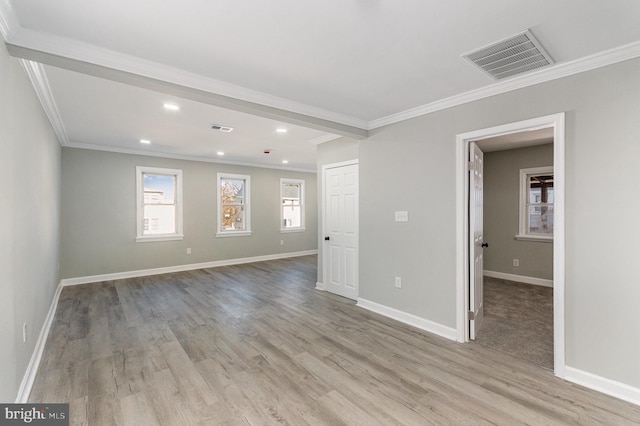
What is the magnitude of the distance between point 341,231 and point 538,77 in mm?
3025

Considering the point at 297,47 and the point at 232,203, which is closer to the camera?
the point at 297,47

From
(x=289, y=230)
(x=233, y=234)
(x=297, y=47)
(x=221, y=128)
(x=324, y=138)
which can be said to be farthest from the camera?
(x=289, y=230)

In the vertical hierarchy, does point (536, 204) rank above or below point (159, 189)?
below

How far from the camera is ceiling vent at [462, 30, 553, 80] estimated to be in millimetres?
2023

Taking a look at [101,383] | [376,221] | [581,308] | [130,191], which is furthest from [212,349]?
[130,191]

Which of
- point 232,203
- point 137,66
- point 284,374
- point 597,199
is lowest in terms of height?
point 284,374

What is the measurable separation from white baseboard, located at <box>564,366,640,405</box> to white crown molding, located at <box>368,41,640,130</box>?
2.40 metres

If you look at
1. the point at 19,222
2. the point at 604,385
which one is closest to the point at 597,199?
the point at 604,385

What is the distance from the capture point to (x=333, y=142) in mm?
4688

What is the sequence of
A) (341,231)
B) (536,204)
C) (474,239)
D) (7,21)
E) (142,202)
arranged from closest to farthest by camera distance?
(7,21), (474,239), (341,231), (536,204), (142,202)

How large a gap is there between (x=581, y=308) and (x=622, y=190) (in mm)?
960

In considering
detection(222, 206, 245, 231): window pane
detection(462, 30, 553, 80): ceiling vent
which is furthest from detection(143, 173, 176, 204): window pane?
detection(462, 30, 553, 80): ceiling vent

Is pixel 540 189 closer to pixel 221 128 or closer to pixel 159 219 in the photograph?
pixel 221 128

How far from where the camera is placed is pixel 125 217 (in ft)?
19.1
